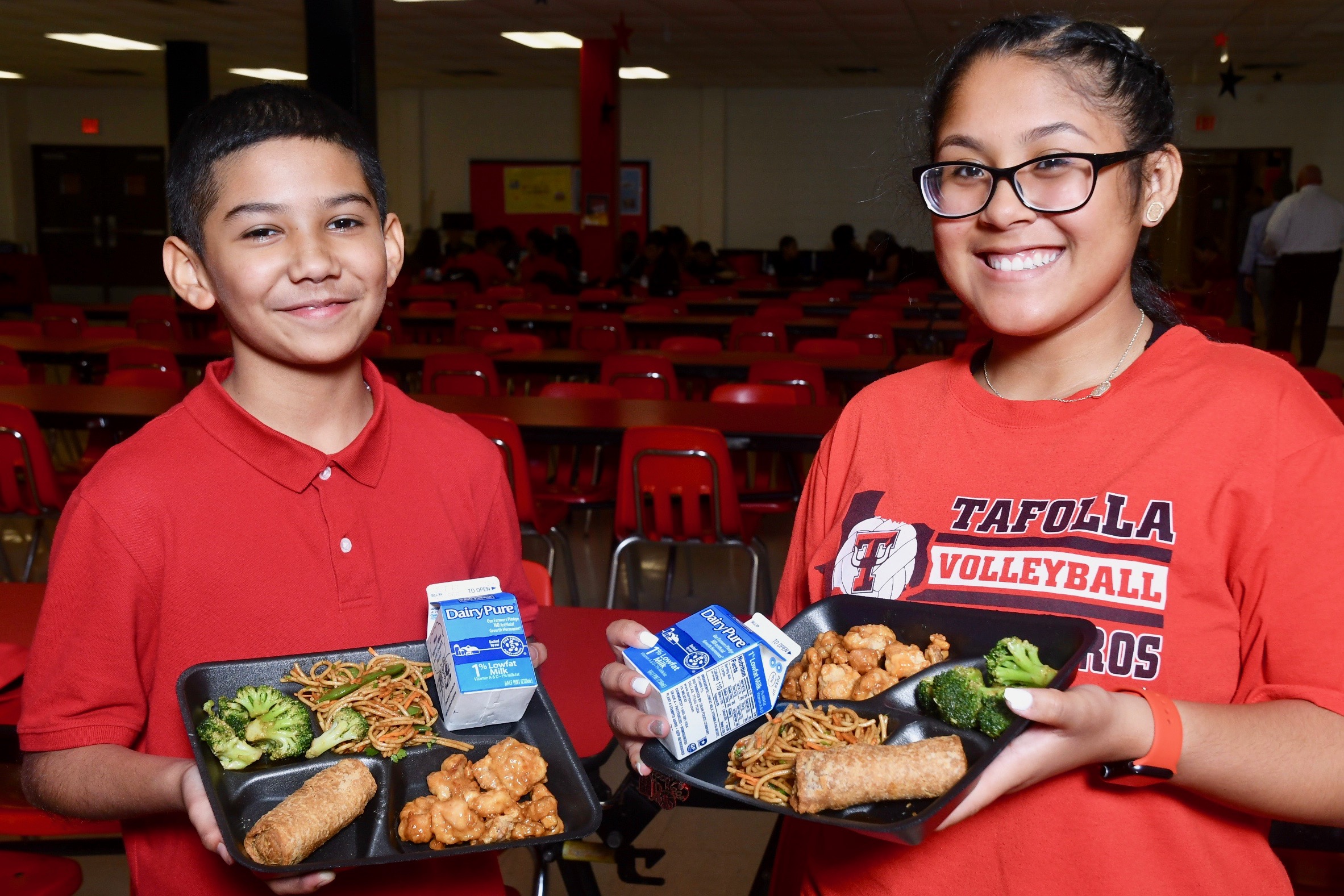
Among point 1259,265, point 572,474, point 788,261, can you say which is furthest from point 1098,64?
→ point 788,261

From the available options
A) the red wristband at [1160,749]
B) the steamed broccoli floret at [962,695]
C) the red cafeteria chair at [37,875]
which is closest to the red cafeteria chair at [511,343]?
the red cafeteria chair at [37,875]

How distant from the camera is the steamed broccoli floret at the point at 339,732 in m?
1.15

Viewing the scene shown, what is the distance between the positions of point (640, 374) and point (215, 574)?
157 inches

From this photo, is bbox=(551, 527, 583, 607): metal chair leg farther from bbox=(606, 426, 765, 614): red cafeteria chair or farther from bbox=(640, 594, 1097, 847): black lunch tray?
bbox=(640, 594, 1097, 847): black lunch tray

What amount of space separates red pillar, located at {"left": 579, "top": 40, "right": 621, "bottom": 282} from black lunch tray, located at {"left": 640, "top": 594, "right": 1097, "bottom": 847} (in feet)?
37.6

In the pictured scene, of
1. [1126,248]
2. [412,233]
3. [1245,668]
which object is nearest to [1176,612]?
[1245,668]

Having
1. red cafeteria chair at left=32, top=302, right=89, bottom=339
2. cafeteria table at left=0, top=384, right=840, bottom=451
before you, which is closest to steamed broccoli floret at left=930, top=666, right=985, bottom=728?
cafeteria table at left=0, top=384, right=840, bottom=451

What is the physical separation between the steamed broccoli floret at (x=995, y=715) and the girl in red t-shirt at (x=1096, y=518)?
6cm

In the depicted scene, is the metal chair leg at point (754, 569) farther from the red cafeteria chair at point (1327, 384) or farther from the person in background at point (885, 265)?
the person in background at point (885, 265)

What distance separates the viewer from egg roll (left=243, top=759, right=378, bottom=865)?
975 millimetres

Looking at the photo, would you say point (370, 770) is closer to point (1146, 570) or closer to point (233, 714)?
point (233, 714)

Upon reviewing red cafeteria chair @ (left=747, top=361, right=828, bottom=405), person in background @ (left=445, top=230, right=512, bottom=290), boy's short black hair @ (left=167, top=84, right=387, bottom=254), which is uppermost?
person in background @ (left=445, top=230, right=512, bottom=290)

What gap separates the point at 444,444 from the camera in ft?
4.74

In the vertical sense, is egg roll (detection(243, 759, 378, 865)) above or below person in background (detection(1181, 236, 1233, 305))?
below
